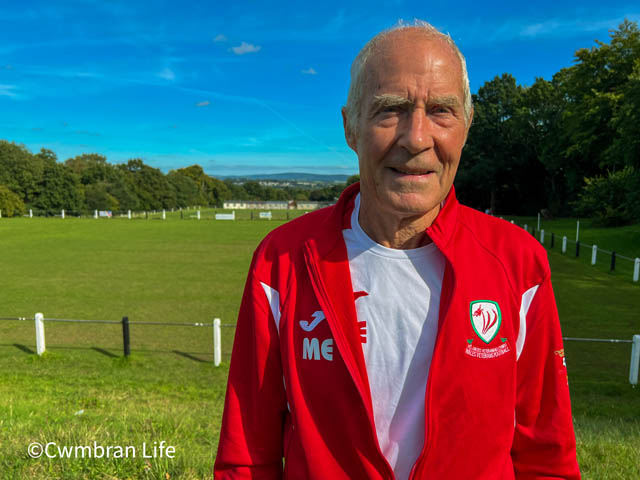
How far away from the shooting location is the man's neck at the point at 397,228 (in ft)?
5.61

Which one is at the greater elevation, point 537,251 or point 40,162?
point 40,162

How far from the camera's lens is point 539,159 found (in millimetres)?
50188

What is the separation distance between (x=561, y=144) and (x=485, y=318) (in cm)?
5247

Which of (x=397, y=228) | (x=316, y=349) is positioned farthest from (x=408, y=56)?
(x=316, y=349)

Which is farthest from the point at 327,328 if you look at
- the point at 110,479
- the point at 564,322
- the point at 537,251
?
the point at 564,322

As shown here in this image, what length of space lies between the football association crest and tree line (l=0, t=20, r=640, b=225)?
1092 inches

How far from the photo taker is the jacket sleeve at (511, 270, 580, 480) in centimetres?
163

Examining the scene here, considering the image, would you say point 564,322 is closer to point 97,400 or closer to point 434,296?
point 97,400

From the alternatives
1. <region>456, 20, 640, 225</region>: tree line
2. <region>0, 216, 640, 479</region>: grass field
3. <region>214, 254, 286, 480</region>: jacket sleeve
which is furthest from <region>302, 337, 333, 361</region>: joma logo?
<region>456, 20, 640, 225</region>: tree line

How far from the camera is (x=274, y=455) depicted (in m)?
1.78

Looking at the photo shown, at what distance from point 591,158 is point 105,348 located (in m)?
47.4

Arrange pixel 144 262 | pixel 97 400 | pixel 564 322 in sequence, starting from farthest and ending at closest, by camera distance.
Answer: pixel 144 262 < pixel 564 322 < pixel 97 400

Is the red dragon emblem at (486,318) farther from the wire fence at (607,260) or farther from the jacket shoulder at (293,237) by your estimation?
the wire fence at (607,260)

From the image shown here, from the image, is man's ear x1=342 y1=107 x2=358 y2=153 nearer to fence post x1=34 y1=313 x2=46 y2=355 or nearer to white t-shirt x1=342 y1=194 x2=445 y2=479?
white t-shirt x1=342 y1=194 x2=445 y2=479
